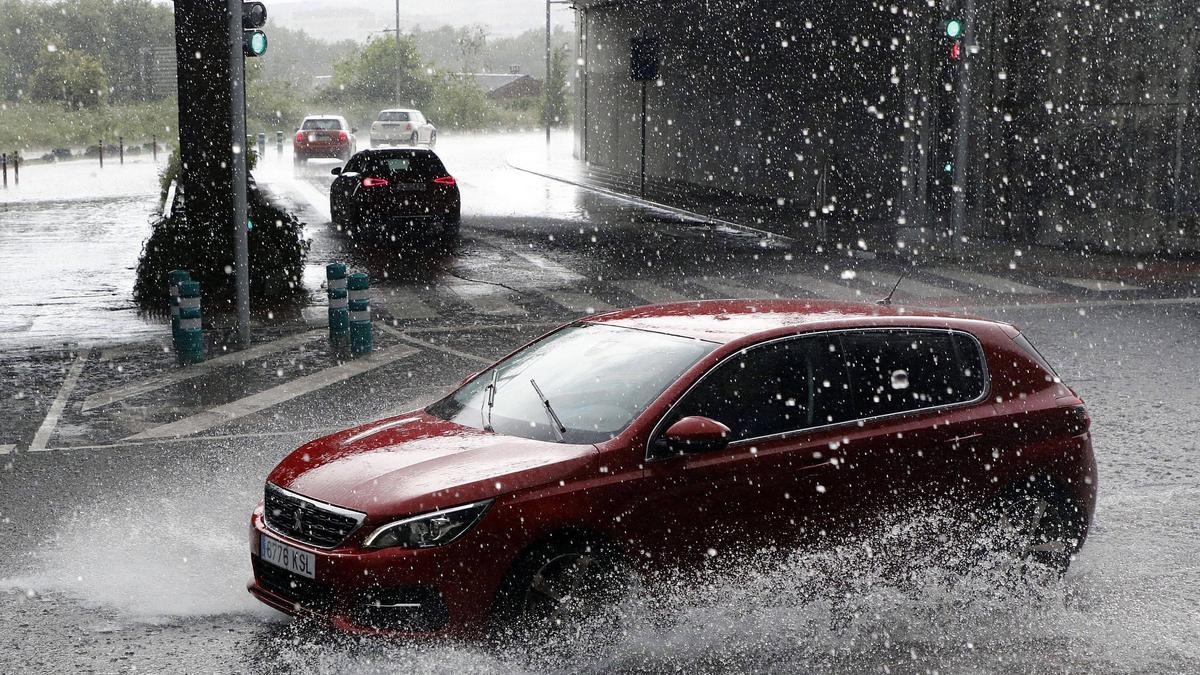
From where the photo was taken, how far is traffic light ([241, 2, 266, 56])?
47.4 ft

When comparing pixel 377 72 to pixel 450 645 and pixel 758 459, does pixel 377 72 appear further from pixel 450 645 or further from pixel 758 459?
pixel 450 645

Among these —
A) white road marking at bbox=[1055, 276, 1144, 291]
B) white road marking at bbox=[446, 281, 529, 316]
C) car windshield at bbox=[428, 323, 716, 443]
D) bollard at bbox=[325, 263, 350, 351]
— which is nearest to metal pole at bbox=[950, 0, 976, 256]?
white road marking at bbox=[1055, 276, 1144, 291]

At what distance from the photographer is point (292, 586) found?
5891 millimetres

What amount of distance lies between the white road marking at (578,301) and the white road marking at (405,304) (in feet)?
A: 5.39

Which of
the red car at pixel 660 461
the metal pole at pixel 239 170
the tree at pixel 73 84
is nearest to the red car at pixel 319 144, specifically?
the metal pole at pixel 239 170

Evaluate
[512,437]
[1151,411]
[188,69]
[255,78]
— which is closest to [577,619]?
[512,437]

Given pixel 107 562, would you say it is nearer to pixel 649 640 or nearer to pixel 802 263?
pixel 649 640

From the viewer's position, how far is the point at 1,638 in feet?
20.2

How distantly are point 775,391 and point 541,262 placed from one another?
15266 millimetres

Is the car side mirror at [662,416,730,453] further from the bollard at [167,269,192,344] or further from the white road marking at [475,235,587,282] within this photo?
the white road marking at [475,235,587,282]

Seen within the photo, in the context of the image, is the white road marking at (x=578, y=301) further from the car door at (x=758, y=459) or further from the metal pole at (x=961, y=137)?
the car door at (x=758, y=459)

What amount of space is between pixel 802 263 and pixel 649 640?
615 inches

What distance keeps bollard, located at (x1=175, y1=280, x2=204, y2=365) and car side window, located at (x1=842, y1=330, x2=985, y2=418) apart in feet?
26.3

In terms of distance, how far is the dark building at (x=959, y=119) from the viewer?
23.3 meters
